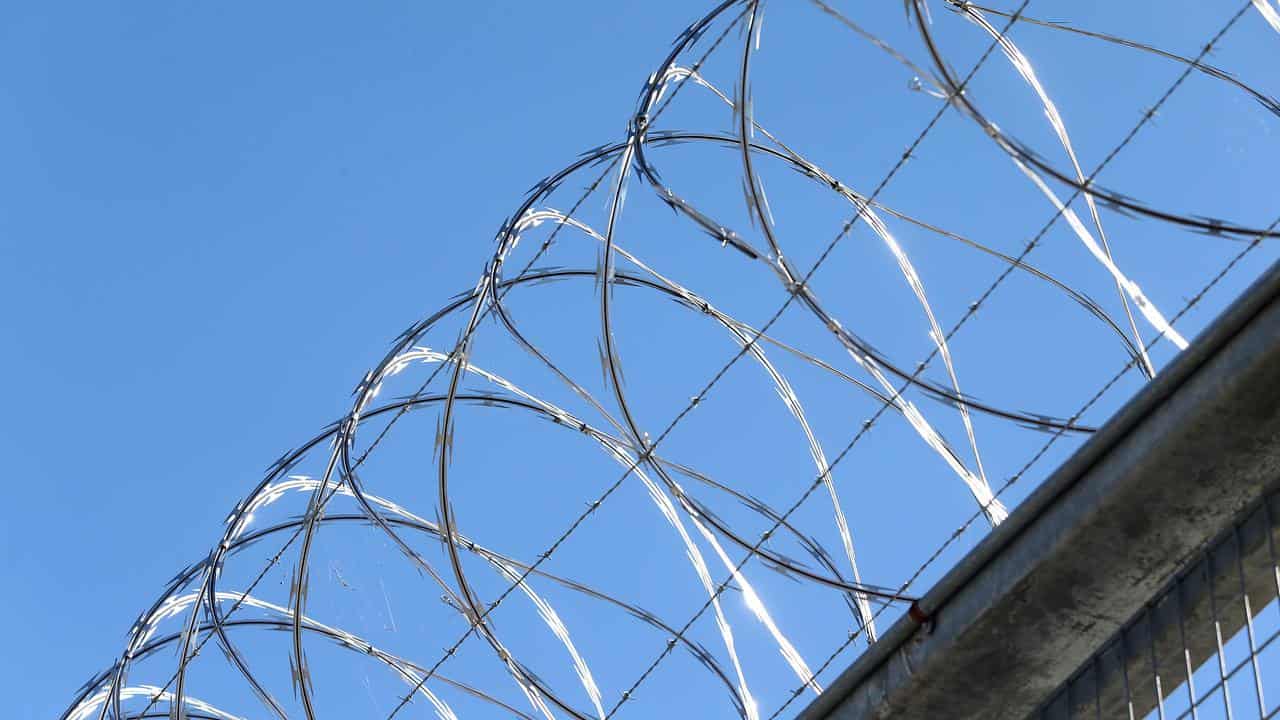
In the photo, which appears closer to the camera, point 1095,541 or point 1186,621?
point 1095,541

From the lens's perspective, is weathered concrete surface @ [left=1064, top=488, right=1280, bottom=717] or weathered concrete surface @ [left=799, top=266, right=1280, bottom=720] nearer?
weathered concrete surface @ [left=799, top=266, right=1280, bottom=720]

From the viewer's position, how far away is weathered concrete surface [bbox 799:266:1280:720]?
41.5 feet

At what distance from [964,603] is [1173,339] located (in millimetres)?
2275

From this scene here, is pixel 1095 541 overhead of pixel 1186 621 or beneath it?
overhead

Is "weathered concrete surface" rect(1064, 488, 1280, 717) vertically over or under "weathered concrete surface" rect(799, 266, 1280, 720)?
under

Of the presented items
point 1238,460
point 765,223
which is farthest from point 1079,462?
point 765,223

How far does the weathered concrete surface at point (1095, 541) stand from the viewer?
41.5ft

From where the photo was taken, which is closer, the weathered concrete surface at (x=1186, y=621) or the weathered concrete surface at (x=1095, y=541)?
the weathered concrete surface at (x=1095, y=541)

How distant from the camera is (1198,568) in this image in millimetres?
13578

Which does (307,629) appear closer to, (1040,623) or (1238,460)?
(1040,623)

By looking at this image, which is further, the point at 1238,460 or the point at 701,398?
the point at 701,398

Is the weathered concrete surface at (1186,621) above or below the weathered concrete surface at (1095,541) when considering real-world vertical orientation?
below

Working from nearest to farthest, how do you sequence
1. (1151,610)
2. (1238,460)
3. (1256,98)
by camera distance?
1. (1238,460)
2. (1151,610)
3. (1256,98)

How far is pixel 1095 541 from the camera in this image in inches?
524
